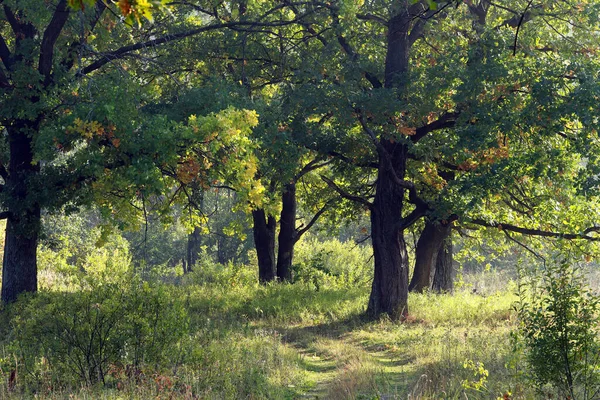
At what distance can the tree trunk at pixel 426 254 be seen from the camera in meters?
18.7

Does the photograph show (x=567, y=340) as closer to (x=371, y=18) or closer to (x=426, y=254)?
(x=371, y=18)

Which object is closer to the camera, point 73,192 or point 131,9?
point 131,9

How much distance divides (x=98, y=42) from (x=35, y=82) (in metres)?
1.67

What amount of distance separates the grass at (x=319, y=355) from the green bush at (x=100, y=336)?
15cm

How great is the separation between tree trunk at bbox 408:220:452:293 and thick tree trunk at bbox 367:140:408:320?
3551 millimetres

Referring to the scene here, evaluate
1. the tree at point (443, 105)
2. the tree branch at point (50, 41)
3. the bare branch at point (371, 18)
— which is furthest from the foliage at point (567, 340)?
the bare branch at point (371, 18)

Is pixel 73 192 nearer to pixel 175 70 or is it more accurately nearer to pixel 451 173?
pixel 175 70

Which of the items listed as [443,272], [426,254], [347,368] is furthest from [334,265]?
[347,368]

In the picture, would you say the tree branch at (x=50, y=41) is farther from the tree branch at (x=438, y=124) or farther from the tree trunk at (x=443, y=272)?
the tree trunk at (x=443, y=272)

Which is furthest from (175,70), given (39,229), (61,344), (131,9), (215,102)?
(131,9)

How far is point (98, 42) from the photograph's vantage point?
43.5 feet

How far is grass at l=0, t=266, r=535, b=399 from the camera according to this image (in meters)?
6.98

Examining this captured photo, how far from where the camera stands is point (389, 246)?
50.0 feet

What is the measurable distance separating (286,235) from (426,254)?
5127 mm
